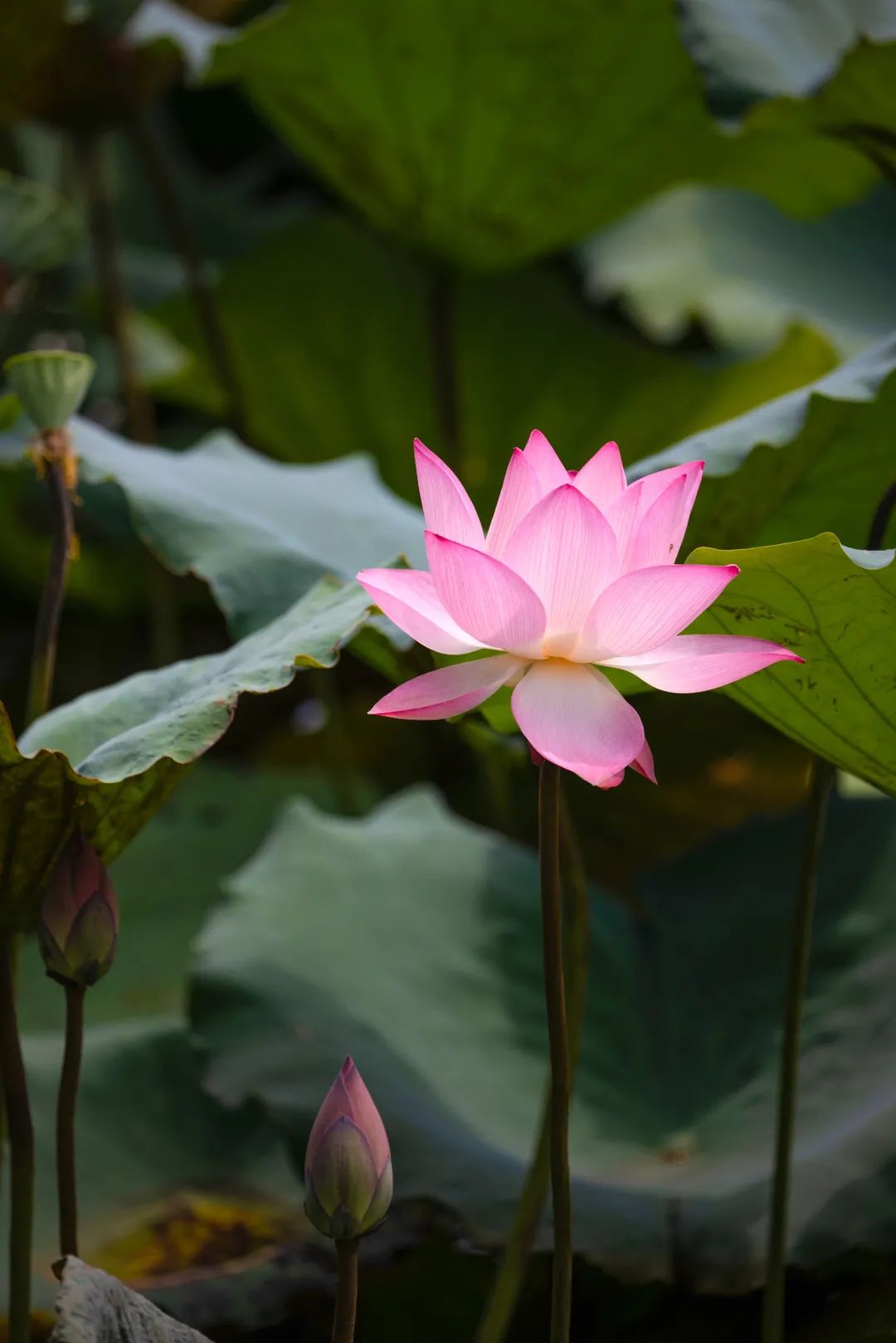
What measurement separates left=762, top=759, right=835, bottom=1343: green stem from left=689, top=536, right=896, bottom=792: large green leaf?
0.13 feet

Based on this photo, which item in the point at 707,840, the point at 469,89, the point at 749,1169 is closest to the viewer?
the point at 749,1169

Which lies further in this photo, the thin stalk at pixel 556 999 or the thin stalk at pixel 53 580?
the thin stalk at pixel 53 580

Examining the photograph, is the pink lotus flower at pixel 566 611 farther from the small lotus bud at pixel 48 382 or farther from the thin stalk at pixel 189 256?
the thin stalk at pixel 189 256

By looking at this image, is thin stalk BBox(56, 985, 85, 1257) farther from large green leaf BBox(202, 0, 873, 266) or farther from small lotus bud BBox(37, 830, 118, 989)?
large green leaf BBox(202, 0, 873, 266)

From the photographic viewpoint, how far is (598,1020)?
112 centimetres

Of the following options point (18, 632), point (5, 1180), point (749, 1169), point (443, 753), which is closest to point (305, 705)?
point (443, 753)

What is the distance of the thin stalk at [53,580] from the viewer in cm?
76

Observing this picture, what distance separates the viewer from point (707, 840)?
125 centimetres

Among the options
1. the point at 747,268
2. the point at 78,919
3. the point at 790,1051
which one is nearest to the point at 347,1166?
the point at 78,919

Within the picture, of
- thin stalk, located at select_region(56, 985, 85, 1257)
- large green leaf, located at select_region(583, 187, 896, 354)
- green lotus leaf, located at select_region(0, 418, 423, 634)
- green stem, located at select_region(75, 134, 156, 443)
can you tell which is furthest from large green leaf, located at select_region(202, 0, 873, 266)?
thin stalk, located at select_region(56, 985, 85, 1257)

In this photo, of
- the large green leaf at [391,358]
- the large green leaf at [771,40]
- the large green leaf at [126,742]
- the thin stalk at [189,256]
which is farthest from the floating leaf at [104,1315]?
the large green leaf at [391,358]

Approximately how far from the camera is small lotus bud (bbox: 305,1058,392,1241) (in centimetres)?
53

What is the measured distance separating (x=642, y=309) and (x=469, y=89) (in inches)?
24.7

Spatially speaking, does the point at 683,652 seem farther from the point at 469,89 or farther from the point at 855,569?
the point at 469,89
